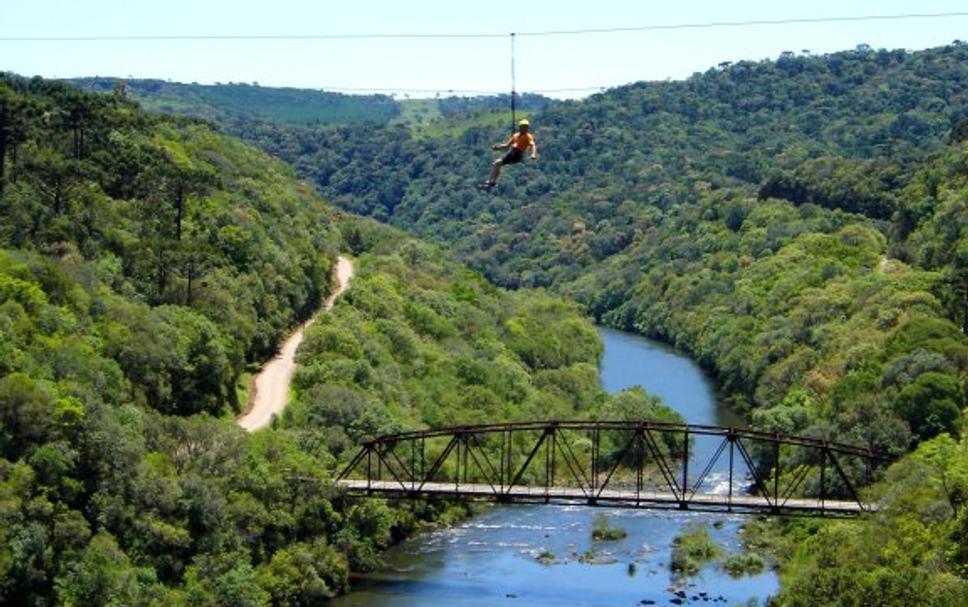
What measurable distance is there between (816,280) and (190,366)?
57522 millimetres

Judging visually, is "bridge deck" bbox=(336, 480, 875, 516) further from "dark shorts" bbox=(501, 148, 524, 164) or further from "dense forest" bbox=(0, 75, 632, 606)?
"dark shorts" bbox=(501, 148, 524, 164)

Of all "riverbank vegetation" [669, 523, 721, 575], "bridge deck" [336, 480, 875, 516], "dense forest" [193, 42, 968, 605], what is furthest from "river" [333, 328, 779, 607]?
"dense forest" [193, 42, 968, 605]

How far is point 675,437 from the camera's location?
8775 cm

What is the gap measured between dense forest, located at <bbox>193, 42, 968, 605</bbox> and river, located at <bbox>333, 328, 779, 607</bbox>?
12.3ft

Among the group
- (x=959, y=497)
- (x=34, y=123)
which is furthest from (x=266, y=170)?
(x=959, y=497)

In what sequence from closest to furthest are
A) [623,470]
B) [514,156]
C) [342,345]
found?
[514,156]
[623,470]
[342,345]

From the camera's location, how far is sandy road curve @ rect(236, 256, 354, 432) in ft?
243

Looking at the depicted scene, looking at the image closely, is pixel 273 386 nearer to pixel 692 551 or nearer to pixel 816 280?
pixel 692 551

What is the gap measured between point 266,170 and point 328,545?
5366 centimetres

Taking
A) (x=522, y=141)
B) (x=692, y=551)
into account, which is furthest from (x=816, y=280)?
(x=522, y=141)

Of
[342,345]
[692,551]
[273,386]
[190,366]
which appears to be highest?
[190,366]

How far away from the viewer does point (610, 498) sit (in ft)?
201

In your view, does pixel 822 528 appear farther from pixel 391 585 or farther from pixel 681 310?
pixel 681 310

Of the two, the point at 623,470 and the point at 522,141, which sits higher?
the point at 522,141
